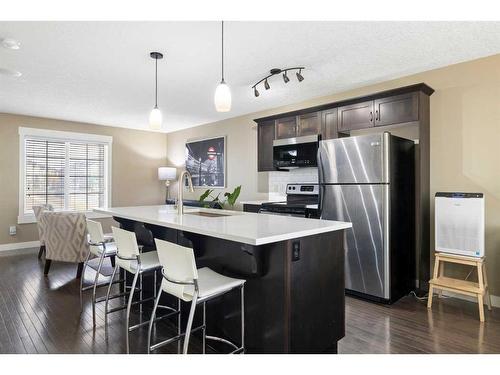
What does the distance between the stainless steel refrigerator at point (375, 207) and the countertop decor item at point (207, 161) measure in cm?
300

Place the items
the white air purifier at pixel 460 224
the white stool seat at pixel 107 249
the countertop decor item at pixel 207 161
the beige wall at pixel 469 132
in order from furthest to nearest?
the countertop decor item at pixel 207 161
the beige wall at pixel 469 132
the white stool seat at pixel 107 249
the white air purifier at pixel 460 224

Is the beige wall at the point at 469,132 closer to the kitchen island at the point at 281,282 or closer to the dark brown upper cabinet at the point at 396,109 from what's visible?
the dark brown upper cabinet at the point at 396,109

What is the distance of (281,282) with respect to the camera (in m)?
1.85

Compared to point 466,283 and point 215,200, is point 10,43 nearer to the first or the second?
point 215,200

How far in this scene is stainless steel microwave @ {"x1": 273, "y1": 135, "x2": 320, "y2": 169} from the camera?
14.2 ft

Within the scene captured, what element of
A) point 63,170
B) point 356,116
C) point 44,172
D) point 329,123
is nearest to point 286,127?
point 329,123

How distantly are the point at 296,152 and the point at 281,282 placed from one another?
2.90 meters

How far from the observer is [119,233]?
8.07 ft

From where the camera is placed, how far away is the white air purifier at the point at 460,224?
283 centimetres

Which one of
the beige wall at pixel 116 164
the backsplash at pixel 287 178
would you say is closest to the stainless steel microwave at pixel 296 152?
the backsplash at pixel 287 178

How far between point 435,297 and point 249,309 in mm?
2375

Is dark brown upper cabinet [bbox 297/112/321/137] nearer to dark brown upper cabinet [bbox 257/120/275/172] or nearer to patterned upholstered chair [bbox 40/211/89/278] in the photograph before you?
dark brown upper cabinet [bbox 257/120/275/172]

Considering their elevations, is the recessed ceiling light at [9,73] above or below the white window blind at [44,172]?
above
